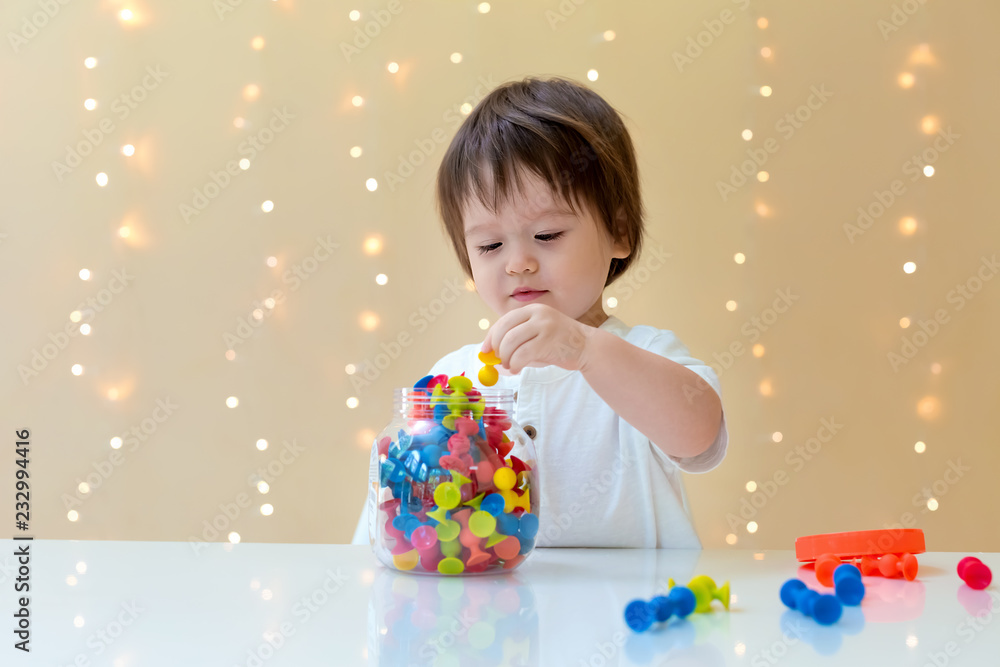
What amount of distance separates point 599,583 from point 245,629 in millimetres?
257

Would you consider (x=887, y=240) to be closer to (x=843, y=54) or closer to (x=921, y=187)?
(x=921, y=187)

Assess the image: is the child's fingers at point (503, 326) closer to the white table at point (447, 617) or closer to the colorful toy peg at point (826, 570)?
the white table at point (447, 617)

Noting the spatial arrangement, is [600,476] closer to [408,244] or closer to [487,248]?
[487,248]

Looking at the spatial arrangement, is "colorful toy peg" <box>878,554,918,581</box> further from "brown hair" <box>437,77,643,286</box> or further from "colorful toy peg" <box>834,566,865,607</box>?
"brown hair" <box>437,77,643,286</box>

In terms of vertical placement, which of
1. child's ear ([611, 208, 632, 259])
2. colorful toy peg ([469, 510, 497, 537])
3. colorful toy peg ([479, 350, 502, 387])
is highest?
child's ear ([611, 208, 632, 259])

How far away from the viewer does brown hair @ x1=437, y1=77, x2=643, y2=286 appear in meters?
0.96

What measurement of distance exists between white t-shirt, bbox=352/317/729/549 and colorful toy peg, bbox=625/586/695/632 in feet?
1.57

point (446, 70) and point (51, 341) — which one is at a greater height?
point (446, 70)


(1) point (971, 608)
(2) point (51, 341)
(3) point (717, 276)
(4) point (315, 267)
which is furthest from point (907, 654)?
(2) point (51, 341)

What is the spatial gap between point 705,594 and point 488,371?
0.89ft

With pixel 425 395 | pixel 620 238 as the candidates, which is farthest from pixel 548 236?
pixel 425 395

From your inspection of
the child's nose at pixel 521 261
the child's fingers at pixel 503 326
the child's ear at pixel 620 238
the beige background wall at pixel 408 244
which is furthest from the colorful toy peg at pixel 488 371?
the beige background wall at pixel 408 244

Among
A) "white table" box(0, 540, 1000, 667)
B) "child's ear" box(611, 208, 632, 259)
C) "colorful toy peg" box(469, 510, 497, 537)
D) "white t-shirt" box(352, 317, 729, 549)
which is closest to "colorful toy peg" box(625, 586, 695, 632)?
"white table" box(0, 540, 1000, 667)

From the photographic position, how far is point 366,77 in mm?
1684
